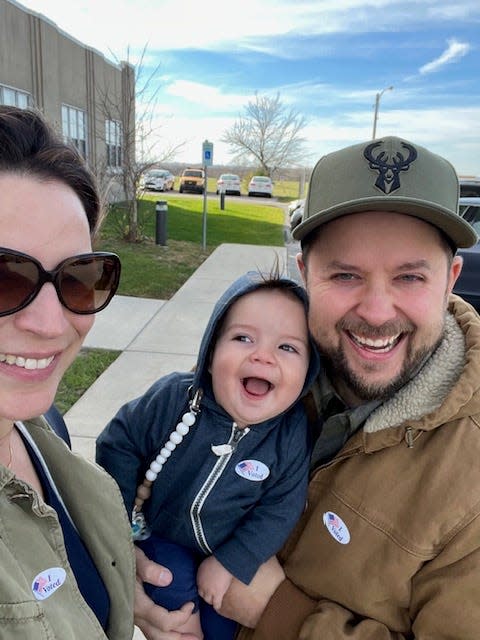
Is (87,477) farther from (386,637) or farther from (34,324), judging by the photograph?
(386,637)

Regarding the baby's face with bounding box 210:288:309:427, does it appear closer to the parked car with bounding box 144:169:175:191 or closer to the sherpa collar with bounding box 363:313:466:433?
the sherpa collar with bounding box 363:313:466:433

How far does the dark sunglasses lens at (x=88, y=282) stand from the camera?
4.25 feet

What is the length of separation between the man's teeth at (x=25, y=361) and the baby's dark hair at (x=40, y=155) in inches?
16.4

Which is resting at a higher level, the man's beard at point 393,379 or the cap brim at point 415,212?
the cap brim at point 415,212

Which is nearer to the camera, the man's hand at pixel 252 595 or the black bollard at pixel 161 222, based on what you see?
the man's hand at pixel 252 595

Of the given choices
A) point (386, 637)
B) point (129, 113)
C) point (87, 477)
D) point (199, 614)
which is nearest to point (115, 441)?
point (87, 477)

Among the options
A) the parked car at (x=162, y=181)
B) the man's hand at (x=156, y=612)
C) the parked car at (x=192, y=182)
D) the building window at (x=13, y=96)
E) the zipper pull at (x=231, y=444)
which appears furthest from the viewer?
the parked car at (x=192, y=182)

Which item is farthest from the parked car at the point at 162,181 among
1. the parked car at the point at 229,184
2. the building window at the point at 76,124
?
the building window at the point at 76,124

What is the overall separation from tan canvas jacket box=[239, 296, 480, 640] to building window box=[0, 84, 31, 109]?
1838 centimetres

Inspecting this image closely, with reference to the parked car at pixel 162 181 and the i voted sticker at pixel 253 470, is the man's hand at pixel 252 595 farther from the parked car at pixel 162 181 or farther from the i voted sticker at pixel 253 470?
the parked car at pixel 162 181

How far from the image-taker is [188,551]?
1.86 m

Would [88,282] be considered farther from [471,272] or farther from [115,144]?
[115,144]

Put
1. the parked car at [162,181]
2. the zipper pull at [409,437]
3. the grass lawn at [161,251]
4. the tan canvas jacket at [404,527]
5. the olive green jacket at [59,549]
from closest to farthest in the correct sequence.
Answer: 1. the olive green jacket at [59,549]
2. the tan canvas jacket at [404,527]
3. the zipper pull at [409,437]
4. the grass lawn at [161,251]
5. the parked car at [162,181]

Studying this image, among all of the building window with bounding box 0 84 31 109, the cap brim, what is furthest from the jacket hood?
the building window with bounding box 0 84 31 109
